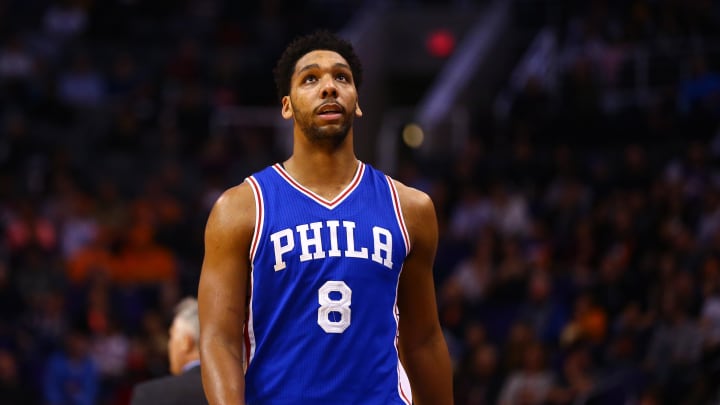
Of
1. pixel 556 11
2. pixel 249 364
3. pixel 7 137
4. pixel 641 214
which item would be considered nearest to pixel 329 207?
pixel 249 364

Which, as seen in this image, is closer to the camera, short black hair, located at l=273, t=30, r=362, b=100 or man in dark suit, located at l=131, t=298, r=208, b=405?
short black hair, located at l=273, t=30, r=362, b=100

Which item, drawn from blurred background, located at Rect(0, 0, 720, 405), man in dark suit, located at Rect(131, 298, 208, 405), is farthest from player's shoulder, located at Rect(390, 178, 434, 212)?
blurred background, located at Rect(0, 0, 720, 405)

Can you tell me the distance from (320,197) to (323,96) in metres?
0.34

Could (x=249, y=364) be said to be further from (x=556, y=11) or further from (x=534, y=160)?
(x=556, y=11)

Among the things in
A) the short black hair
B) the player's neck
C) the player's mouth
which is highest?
the short black hair

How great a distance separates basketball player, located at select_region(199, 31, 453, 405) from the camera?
402cm

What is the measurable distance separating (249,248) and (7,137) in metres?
13.6

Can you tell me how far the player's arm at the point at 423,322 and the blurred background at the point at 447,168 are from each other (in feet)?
20.4

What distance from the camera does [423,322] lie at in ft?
14.5

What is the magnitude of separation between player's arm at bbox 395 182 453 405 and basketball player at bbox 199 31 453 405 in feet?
0.14

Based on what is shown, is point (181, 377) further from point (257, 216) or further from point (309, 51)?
point (309, 51)

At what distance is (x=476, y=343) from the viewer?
12.3 m

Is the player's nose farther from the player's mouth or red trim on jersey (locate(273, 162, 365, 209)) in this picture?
red trim on jersey (locate(273, 162, 365, 209))

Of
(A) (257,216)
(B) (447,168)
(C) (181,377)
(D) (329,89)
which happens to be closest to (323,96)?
(D) (329,89)
